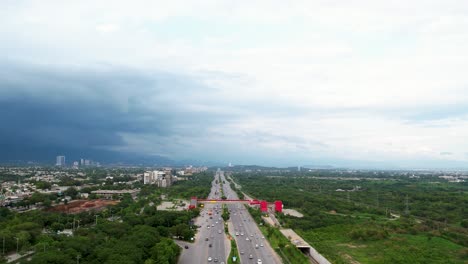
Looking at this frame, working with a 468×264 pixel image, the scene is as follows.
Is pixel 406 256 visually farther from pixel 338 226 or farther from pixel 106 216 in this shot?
pixel 106 216

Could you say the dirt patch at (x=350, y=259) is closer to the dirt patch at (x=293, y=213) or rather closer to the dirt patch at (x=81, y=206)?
the dirt patch at (x=293, y=213)

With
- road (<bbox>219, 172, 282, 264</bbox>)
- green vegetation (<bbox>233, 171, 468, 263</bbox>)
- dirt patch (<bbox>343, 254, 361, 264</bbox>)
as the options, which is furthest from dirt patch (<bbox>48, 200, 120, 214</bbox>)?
dirt patch (<bbox>343, 254, 361, 264</bbox>)

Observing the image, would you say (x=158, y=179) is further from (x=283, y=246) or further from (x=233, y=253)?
(x=233, y=253)

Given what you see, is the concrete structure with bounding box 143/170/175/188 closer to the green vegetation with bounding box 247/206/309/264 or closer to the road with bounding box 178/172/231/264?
the road with bounding box 178/172/231/264

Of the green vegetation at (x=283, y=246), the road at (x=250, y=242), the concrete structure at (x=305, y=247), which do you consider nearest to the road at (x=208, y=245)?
the road at (x=250, y=242)

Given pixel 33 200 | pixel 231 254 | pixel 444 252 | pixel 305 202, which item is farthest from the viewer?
pixel 305 202

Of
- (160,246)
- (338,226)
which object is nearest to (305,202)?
(338,226)
